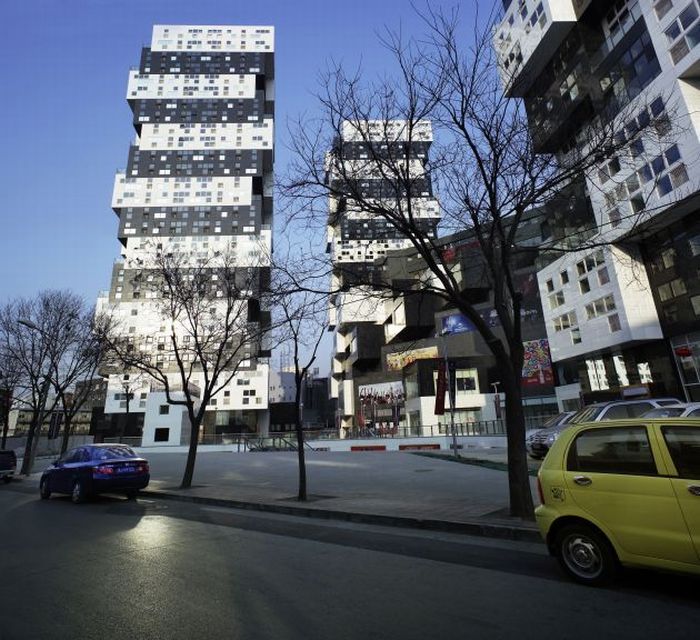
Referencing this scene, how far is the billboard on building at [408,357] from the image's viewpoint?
2739 inches

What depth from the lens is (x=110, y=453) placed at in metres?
13.5

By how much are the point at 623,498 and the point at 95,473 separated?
506 inches

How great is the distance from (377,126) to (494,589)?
912 centimetres

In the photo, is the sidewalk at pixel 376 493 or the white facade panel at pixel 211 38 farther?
the white facade panel at pixel 211 38

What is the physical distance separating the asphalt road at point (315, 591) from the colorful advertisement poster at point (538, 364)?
5484cm

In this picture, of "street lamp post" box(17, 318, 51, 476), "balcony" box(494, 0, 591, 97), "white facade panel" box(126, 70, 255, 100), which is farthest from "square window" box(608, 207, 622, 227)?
"white facade panel" box(126, 70, 255, 100)

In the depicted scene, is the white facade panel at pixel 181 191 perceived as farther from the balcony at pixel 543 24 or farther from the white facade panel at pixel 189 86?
the balcony at pixel 543 24

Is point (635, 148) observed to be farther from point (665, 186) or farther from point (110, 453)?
point (665, 186)

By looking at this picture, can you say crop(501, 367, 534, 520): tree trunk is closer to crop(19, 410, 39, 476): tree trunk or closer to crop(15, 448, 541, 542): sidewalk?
crop(15, 448, 541, 542): sidewalk

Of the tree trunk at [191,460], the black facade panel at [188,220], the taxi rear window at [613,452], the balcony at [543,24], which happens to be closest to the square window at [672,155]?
the balcony at [543,24]

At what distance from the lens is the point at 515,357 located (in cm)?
886

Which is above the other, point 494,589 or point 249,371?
point 249,371

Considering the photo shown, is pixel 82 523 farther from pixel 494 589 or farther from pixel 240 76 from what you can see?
pixel 240 76

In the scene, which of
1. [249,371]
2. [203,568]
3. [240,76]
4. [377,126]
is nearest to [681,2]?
[377,126]
